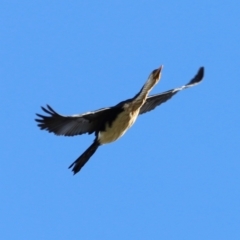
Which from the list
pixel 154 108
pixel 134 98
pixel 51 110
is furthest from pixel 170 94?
pixel 51 110

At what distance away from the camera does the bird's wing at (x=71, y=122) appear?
1880cm

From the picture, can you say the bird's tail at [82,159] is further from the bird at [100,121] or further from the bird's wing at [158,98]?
the bird's wing at [158,98]

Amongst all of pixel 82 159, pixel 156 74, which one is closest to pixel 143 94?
pixel 156 74

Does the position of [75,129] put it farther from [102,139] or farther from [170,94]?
[170,94]

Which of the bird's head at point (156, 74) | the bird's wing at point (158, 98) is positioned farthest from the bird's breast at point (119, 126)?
the bird's wing at point (158, 98)

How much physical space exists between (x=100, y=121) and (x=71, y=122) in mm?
606

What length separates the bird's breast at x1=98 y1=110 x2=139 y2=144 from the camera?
19188 millimetres

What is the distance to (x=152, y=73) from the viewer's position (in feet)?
61.5

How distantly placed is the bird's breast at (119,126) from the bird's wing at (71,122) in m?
0.24

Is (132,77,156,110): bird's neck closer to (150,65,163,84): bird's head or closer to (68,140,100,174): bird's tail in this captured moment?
(150,65,163,84): bird's head

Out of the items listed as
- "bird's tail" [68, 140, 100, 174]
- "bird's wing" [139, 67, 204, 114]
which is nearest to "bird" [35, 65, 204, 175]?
"bird's tail" [68, 140, 100, 174]

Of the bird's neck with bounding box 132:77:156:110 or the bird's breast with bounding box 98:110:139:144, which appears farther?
the bird's breast with bounding box 98:110:139:144

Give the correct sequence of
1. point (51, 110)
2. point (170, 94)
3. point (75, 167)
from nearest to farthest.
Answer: point (51, 110), point (75, 167), point (170, 94)

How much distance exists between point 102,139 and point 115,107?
68 cm
